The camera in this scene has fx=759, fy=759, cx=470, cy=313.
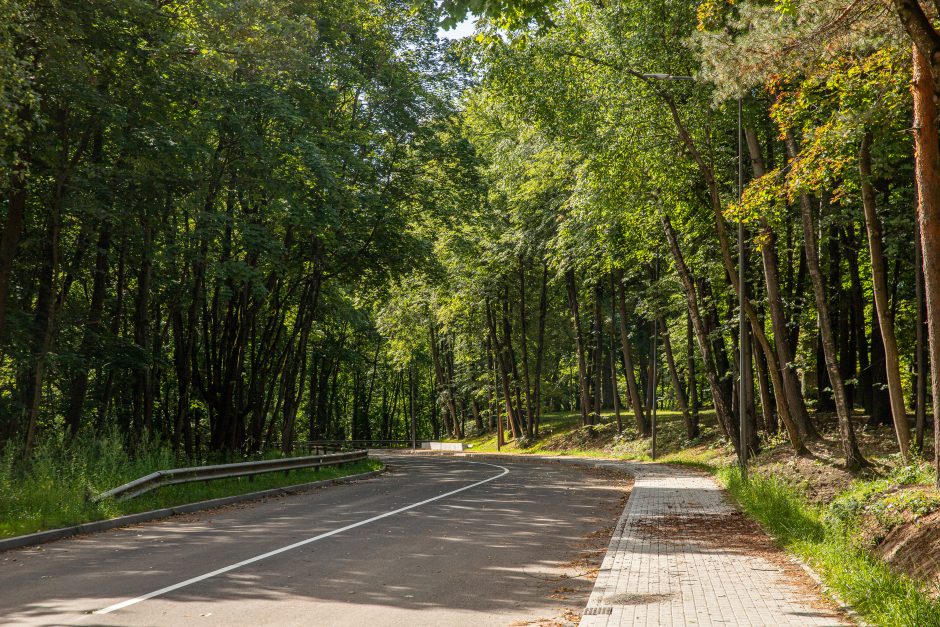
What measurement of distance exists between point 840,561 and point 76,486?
12.0 metres

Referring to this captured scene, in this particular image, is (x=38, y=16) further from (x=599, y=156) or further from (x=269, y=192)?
(x=599, y=156)

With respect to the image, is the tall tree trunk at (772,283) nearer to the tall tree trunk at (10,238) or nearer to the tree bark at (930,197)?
the tree bark at (930,197)

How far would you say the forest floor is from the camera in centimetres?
633

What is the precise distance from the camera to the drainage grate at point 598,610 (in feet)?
21.1

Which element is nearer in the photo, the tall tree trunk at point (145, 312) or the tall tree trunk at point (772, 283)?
the tall tree trunk at point (145, 312)

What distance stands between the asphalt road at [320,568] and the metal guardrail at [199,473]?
3.77 feet

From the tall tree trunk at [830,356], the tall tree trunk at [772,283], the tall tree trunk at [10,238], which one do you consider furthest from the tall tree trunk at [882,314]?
the tall tree trunk at [10,238]

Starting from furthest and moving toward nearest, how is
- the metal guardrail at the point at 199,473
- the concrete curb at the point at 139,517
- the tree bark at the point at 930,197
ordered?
the metal guardrail at the point at 199,473, the concrete curb at the point at 139,517, the tree bark at the point at 930,197

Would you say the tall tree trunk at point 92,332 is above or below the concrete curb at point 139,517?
above

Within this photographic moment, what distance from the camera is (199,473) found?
53.3ft

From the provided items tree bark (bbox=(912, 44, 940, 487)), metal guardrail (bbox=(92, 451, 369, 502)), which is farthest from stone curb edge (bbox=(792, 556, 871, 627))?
metal guardrail (bbox=(92, 451, 369, 502))

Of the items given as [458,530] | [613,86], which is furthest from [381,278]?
[458,530]

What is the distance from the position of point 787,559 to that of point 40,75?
14.5 metres

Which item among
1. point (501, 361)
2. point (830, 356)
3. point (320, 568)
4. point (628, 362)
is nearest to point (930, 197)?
point (320, 568)
